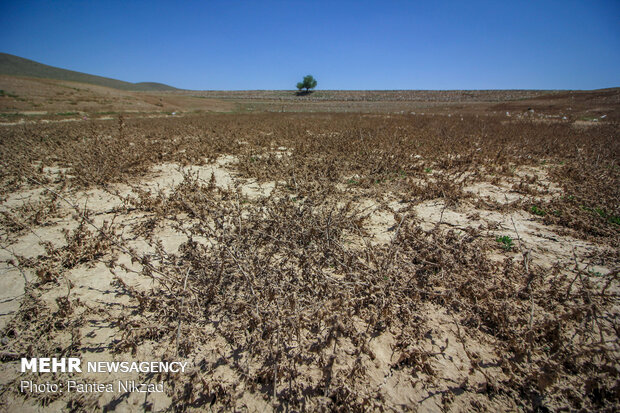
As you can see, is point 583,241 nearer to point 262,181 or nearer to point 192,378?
point 192,378

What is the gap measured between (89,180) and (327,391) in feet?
21.7

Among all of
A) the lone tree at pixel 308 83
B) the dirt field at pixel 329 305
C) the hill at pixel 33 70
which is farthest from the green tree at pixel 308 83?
the dirt field at pixel 329 305

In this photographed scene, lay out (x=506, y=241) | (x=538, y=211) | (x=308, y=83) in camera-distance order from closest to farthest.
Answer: (x=506, y=241) < (x=538, y=211) < (x=308, y=83)

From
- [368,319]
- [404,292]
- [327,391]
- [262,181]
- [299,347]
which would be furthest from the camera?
[262,181]

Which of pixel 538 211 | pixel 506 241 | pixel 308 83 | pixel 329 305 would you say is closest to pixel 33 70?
Answer: pixel 308 83

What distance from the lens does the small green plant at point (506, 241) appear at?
3.49 meters

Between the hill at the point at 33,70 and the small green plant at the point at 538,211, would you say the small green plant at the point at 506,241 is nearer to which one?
the small green plant at the point at 538,211

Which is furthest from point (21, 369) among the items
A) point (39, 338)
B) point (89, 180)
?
A: point (89, 180)

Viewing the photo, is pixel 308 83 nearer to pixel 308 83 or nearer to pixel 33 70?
pixel 308 83

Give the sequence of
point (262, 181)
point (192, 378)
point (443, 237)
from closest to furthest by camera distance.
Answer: point (192, 378)
point (443, 237)
point (262, 181)

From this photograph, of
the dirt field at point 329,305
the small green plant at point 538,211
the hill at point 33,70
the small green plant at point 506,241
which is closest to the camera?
the dirt field at point 329,305

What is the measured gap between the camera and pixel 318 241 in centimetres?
334

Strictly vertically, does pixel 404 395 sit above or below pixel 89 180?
below

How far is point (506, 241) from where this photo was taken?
360 centimetres
